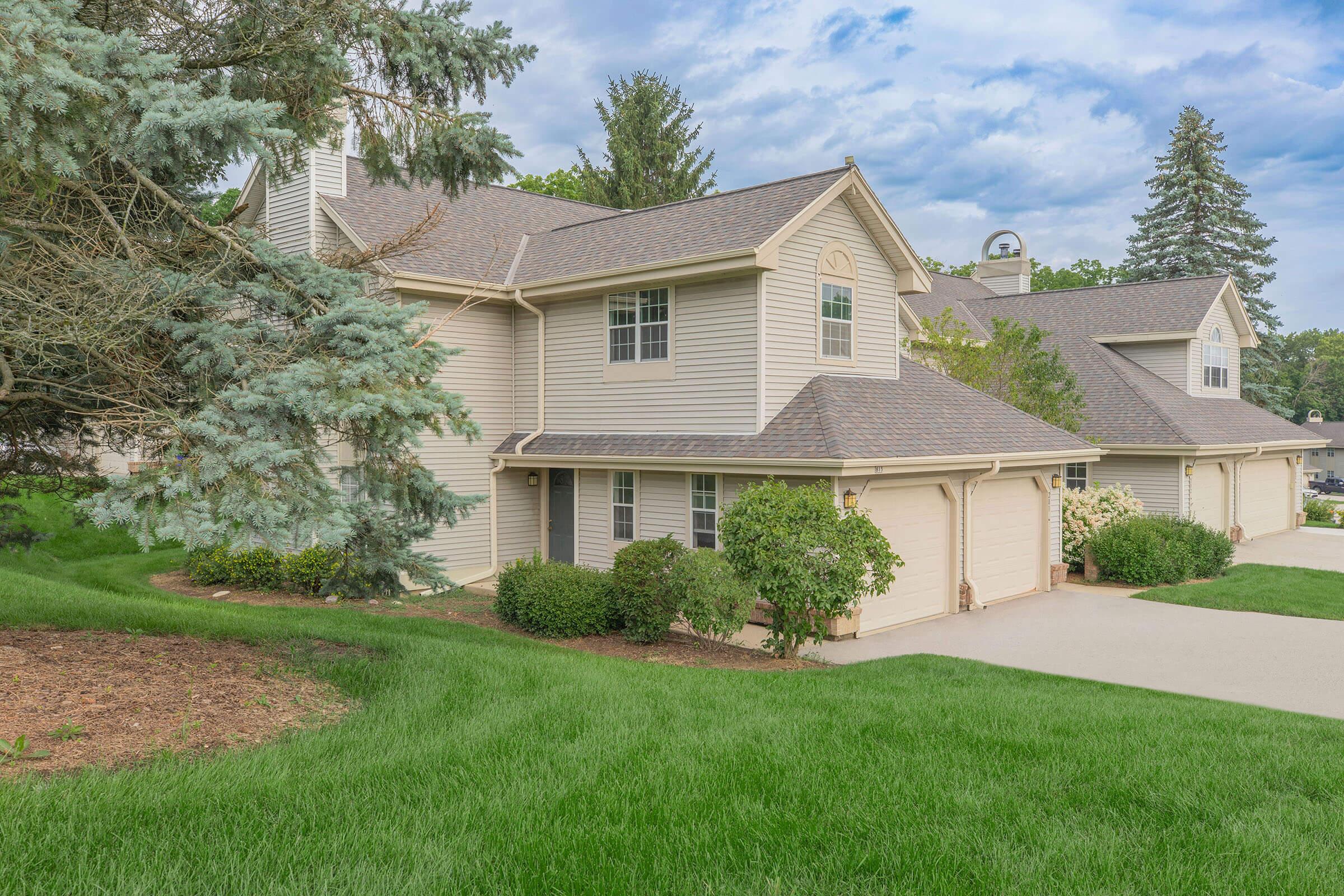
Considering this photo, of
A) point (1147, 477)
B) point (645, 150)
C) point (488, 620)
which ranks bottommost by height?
point (488, 620)

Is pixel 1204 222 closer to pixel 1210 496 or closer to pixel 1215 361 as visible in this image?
pixel 1215 361

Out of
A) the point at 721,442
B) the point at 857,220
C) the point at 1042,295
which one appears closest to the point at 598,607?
the point at 721,442

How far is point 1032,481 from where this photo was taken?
17.0m

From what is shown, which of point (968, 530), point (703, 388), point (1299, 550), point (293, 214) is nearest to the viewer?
point (703, 388)

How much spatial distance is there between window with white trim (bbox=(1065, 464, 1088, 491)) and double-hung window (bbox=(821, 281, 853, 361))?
9541mm

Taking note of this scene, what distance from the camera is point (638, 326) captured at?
15773 mm

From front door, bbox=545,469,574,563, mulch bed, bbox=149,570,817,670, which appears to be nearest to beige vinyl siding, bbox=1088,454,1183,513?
front door, bbox=545,469,574,563

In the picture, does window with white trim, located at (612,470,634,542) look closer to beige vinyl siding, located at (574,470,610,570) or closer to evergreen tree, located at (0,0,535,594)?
beige vinyl siding, located at (574,470,610,570)

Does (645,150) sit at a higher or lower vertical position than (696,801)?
higher

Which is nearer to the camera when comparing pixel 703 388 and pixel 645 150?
pixel 703 388

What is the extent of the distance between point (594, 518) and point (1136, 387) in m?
15.7

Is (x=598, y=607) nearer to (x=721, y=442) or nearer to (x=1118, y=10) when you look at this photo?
(x=721, y=442)

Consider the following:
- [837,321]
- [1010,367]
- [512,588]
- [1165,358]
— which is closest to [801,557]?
[512,588]

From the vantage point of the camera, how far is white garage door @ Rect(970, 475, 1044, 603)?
15719mm
